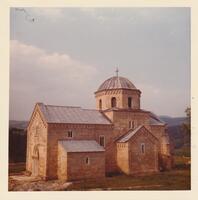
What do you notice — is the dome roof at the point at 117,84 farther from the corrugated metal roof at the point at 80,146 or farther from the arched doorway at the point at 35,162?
the arched doorway at the point at 35,162

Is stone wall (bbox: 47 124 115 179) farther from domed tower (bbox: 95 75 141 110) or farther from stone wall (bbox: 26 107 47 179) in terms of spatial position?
domed tower (bbox: 95 75 141 110)

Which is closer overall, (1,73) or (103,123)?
(1,73)

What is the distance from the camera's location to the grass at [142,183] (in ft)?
35.3

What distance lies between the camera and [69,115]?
13500 millimetres

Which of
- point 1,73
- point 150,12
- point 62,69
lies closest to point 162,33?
point 150,12

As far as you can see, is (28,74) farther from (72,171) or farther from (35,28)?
(72,171)

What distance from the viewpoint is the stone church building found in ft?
41.6

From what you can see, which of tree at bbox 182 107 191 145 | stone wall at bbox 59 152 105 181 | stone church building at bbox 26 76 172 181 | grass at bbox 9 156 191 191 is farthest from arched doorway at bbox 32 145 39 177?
tree at bbox 182 107 191 145

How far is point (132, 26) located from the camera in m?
11.1

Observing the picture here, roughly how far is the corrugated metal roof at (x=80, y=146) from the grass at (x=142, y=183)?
4.01 ft

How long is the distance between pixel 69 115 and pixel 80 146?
1267mm

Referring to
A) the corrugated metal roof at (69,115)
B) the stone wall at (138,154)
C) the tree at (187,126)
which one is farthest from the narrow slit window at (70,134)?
the tree at (187,126)

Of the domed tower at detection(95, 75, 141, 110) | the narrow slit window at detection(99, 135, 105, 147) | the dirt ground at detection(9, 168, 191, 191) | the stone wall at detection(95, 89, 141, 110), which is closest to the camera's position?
the dirt ground at detection(9, 168, 191, 191)

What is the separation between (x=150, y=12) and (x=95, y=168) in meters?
5.76
